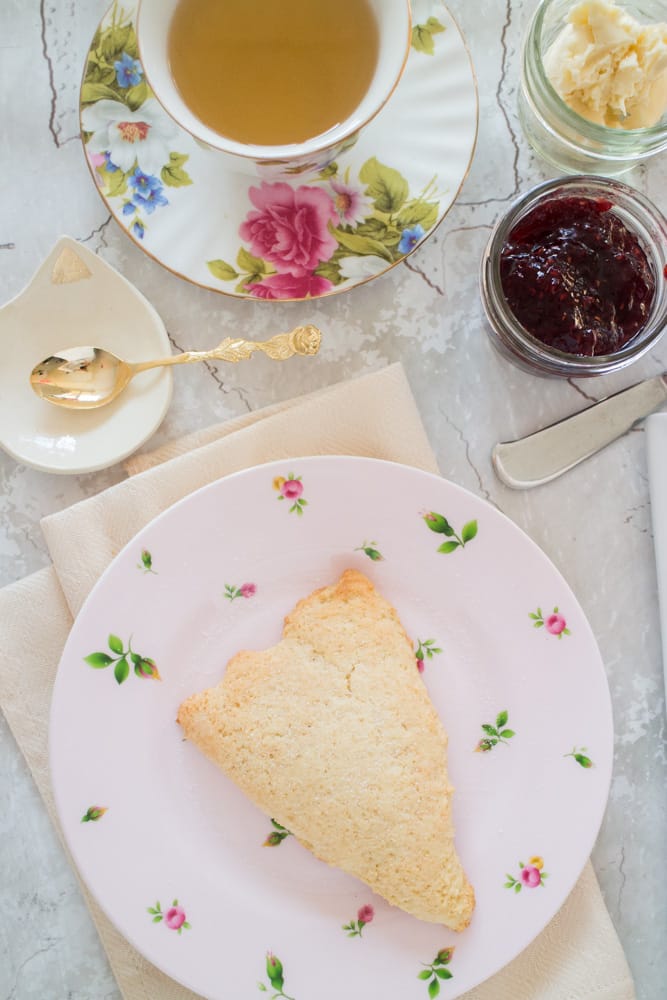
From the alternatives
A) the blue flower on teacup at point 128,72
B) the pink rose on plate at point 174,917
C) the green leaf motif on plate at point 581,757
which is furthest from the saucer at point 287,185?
the pink rose on plate at point 174,917

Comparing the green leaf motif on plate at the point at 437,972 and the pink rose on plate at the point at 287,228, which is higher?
the pink rose on plate at the point at 287,228

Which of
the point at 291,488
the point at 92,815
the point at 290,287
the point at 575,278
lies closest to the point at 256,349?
the point at 290,287

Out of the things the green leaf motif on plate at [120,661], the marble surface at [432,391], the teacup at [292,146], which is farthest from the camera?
the marble surface at [432,391]

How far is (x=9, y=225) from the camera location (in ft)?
4.01

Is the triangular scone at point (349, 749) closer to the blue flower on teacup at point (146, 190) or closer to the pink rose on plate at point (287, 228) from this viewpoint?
the pink rose on plate at point (287, 228)

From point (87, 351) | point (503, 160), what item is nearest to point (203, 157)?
point (87, 351)

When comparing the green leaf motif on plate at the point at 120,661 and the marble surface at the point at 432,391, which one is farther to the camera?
the marble surface at the point at 432,391

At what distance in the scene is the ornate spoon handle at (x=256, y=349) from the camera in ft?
3.83

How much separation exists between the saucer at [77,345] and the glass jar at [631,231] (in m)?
0.47

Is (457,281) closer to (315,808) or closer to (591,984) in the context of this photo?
(315,808)

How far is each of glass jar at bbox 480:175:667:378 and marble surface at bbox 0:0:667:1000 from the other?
134 millimetres

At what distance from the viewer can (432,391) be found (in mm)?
1255

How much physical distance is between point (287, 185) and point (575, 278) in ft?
1.35

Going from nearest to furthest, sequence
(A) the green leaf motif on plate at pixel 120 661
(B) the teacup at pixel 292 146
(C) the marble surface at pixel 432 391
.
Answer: (B) the teacup at pixel 292 146 → (A) the green leaf motif on plate at pixel 120 661 → (C) the marble surface at pixel 432 391
